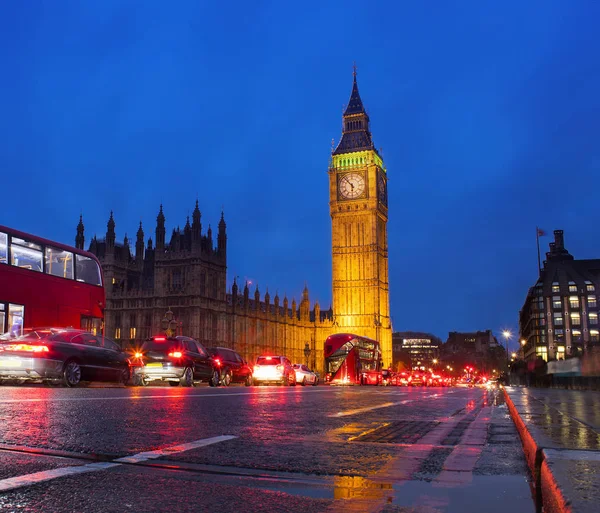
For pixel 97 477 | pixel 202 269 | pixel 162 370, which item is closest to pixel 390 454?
pixel 97 477

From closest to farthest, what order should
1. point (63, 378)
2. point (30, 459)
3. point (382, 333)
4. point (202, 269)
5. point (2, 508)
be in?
point (2, 508) < point (30, 459) < point (63, 378) < point (202, 269) < point (382, 333)

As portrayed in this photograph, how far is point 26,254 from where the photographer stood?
18.3 meters

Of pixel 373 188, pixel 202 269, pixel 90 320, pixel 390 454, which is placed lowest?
pixel 390 454

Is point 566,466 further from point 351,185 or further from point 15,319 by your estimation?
point 351,185

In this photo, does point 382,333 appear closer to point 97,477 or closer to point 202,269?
point 202,269

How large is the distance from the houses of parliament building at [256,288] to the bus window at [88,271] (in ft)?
130

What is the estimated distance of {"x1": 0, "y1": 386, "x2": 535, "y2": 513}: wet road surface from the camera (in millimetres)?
2863

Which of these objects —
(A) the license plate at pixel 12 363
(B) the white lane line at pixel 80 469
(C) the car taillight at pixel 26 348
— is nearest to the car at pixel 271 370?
(C) the car taillight at pixel 26 348

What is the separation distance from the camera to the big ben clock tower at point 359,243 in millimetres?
96788

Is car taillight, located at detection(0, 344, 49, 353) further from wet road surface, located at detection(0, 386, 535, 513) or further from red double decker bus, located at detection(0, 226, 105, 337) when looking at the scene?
wet road surface, located at detection(0, 386, 535, 513)

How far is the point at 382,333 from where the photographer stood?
97.2 m

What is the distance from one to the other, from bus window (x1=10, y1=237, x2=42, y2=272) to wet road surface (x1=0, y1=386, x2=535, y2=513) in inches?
482

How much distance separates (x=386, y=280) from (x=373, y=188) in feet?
49.1

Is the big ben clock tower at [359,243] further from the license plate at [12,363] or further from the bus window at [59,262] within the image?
the license plate at [12,363]
